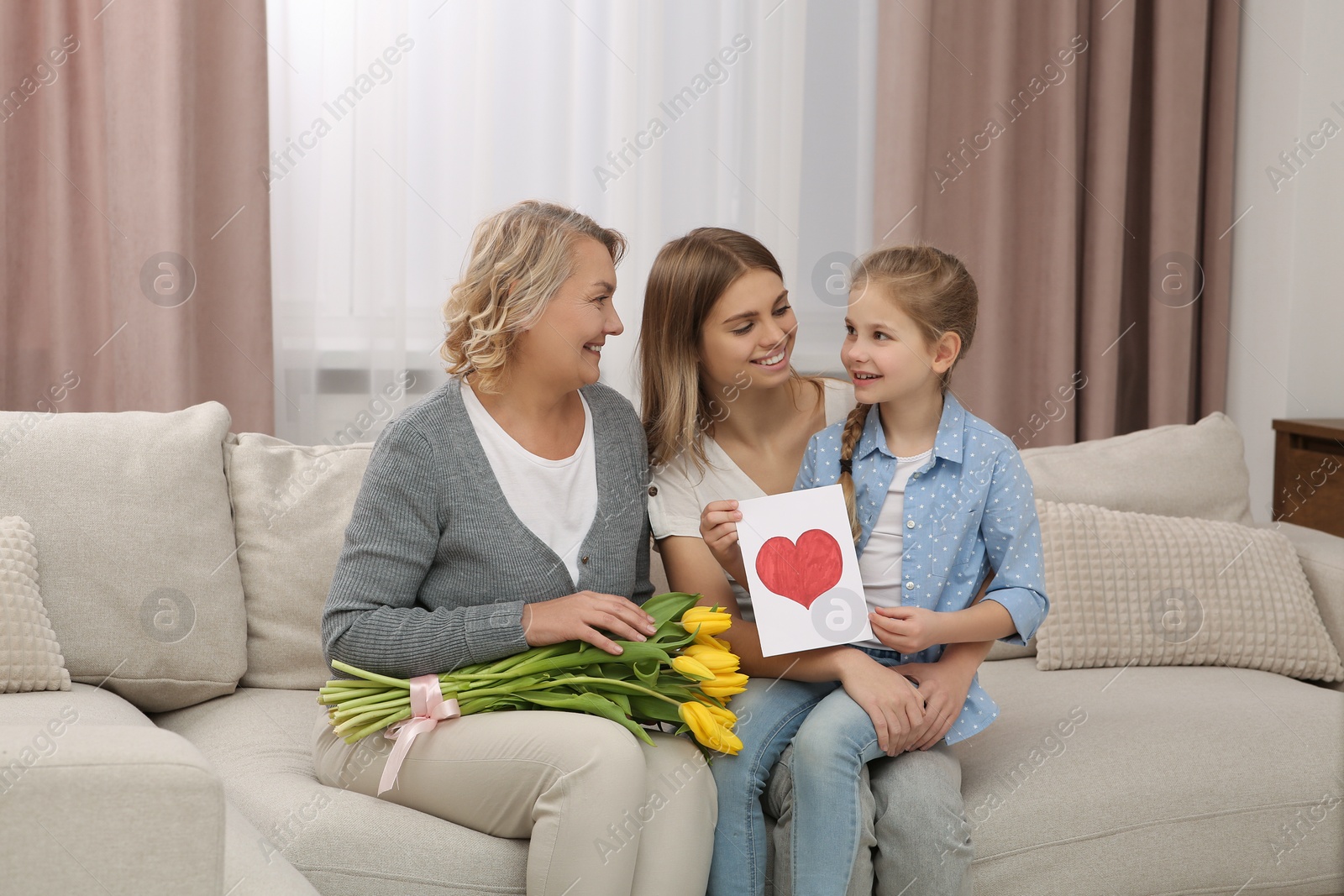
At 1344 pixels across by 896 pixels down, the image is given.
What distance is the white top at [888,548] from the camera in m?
1.49

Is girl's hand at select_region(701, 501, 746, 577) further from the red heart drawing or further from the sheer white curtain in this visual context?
the sheer white curtain

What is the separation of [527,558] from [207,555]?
0.63 m

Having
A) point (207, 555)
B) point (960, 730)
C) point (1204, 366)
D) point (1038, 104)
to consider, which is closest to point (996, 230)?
point (1038, 104)

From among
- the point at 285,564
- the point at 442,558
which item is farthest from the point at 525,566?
the point at 285,564

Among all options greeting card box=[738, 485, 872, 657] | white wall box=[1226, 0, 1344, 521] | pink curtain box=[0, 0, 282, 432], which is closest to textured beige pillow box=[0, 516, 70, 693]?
pink curtain box=[0, 0, 282, 432]

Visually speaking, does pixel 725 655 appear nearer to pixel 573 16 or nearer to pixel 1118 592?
pixel 1118 592

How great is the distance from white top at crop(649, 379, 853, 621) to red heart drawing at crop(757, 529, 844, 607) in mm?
193

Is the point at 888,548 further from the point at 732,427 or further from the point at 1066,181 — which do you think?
the point at 1066,181

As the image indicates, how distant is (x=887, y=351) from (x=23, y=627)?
1319 millimetres

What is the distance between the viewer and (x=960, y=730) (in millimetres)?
1453

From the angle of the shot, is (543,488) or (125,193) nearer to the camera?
(543,488)

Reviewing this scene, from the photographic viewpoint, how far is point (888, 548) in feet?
4.92

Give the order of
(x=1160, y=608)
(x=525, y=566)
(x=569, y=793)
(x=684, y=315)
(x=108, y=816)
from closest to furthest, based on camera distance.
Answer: (x=108, y=816)
(x=569, y=793)
(x=525, y=566)
(x=684, y=315)
(x=1160, y=608)

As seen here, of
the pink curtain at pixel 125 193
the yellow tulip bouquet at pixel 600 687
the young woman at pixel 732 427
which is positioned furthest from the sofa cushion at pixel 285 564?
the pink curtain at pixel 125 193
